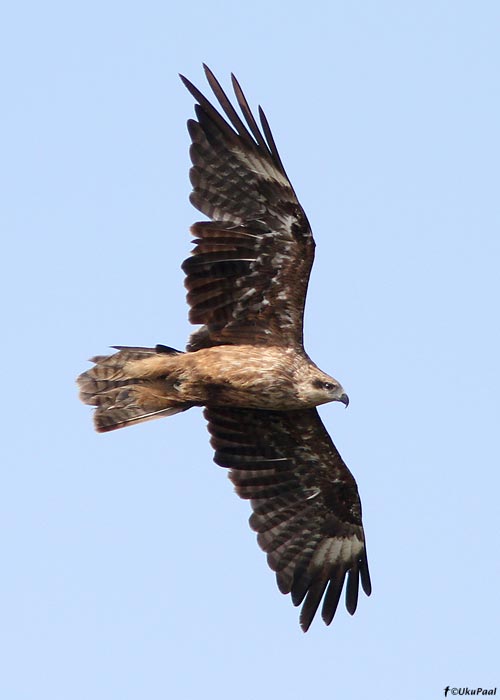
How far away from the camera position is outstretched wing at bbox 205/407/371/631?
15.3 metres

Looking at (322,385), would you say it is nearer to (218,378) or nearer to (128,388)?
(218,378)

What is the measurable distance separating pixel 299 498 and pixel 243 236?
3.04 m

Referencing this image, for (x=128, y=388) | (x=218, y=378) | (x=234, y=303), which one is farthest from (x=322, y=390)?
(x=128, y=388)

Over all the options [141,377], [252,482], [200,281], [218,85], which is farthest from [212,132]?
[252,482]

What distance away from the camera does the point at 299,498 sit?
1567 centimetres

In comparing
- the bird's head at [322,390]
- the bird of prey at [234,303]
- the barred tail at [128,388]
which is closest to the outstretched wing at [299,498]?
the bird of prey at [234,303]

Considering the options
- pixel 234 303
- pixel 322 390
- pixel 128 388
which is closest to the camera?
pixel 322 390

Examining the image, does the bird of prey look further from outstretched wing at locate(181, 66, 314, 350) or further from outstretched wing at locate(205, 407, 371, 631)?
outstretched wing at locate(205, 407, 371, 631)

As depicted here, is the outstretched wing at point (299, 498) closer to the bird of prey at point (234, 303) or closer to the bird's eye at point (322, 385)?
the bird of prey at point (234, 303)

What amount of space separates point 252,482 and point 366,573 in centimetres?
153

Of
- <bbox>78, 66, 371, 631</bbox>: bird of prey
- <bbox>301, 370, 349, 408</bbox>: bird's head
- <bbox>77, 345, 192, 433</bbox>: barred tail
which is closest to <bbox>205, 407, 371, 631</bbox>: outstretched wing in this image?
<bbox>78, 66, 371, 631</bbox>: bird of prey

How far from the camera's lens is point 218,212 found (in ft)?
46.8

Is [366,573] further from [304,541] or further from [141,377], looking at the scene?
[141,377]

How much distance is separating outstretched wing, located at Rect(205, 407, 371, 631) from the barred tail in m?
0.81
